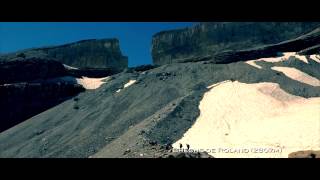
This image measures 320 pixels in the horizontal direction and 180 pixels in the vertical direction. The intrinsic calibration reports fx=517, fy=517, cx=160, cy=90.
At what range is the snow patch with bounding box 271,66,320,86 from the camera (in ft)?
148

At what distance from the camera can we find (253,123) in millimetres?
36844

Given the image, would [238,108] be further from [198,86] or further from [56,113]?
[56,113]

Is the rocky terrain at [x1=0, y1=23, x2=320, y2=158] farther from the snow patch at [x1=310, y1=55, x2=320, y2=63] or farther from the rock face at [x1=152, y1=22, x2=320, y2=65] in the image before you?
the rock face at [x1=152, y1=22, x2=320, y2=65]

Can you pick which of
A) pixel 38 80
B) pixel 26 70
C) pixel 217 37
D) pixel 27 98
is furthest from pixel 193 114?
pixel 217 37

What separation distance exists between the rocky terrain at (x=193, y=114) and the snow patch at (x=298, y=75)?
0.29 feet

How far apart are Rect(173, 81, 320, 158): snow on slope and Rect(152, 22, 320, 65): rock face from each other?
2910 cm

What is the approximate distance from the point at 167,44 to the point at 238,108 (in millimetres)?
41615

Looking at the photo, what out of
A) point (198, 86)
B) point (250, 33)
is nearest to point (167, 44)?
point (250, 33)

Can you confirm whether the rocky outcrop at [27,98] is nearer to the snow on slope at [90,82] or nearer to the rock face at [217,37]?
the snow on slope at [90,82]

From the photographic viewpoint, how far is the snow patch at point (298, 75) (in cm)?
4524

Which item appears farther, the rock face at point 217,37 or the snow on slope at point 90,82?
the rock face at point 217,37

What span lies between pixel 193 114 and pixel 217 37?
40.0m

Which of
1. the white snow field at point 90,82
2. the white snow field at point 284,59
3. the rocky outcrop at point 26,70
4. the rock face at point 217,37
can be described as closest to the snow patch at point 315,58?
the white snow field at point 284,59
